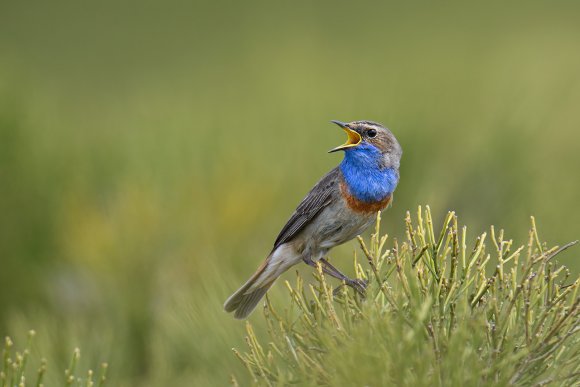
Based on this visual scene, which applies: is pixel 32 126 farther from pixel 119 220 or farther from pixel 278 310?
pixel 278 310

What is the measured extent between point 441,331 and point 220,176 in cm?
→ 245

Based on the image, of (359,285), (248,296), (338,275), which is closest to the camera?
(359,285)

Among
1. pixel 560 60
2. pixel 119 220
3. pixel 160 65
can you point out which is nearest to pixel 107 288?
pixel 119 220

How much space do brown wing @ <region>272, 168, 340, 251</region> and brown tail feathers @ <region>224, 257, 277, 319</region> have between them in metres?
0.21

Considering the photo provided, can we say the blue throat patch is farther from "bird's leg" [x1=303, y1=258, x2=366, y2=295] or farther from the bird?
"bird's leg" [x1=303, y1=258, x2=366, y2=295]

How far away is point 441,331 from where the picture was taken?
2.22 m

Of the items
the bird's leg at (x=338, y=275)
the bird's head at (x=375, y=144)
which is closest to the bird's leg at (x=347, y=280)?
the bird's leg at (x=338, y=275)

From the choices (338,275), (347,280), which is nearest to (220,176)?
(338,275)

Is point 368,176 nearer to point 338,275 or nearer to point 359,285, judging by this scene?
point 338,275

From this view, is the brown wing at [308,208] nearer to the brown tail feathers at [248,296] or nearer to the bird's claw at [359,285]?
the brown tail feathers at [248,296]

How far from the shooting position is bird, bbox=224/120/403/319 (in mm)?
3598

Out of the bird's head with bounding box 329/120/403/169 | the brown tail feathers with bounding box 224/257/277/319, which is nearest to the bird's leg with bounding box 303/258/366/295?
the brown tail feathers with bounding box 224/257/277/319

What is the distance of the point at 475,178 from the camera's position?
429cm

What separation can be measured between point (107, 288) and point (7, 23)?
23.2 feet
